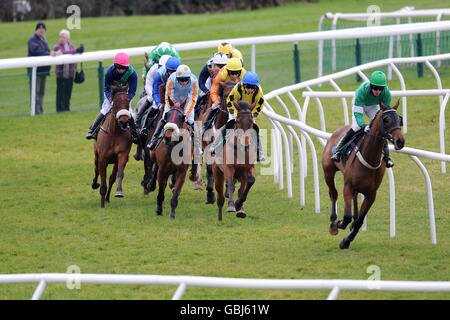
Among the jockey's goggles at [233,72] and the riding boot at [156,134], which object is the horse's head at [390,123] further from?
the riding boot at [156,134]

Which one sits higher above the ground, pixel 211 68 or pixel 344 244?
pixel 211 68

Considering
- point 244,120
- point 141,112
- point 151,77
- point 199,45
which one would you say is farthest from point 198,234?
point 199,45

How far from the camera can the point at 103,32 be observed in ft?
96.3

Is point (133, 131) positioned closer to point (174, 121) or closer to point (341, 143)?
point (174, 121)

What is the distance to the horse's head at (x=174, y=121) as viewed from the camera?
33.2 feet

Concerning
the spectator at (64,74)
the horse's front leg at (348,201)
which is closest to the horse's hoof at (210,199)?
the horse's front leg at (348,201)

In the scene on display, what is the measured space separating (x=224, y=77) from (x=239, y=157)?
144 centimetres

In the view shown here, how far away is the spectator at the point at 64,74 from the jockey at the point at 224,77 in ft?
20.8

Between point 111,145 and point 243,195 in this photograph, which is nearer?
point 243,195

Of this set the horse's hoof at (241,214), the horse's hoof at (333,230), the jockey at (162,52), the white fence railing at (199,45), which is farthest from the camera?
the white fence railing at (199,45)

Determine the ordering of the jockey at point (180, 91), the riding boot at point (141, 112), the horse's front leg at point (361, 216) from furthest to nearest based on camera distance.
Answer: the riding boot at point (141, 112) → the jockey at point (180, 91) → the horse's front leg at point (361, 216)

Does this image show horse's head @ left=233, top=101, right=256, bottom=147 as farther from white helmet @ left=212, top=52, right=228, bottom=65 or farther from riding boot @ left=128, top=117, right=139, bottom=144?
white helmet @ left=212, top=52, right=228, bottom=65

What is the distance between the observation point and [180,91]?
34.3 ft

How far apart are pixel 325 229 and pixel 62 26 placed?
21309 mm
